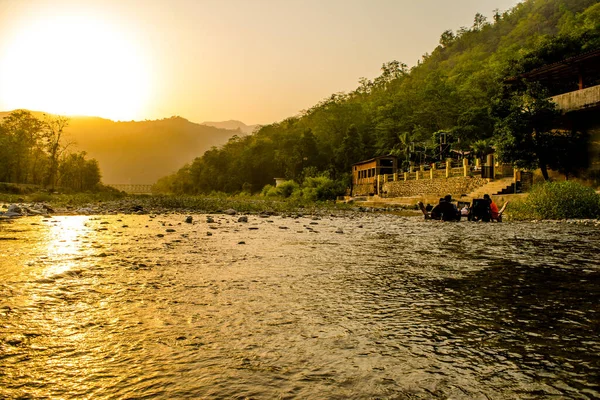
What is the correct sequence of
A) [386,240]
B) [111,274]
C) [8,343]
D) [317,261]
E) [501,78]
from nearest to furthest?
[8,343] < [111,274] < [317,261] < [386,240] < [501,78]

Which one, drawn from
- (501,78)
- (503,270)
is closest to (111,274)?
(503,270)

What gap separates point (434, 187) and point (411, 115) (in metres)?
24.1

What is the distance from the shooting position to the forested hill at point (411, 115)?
41.8m

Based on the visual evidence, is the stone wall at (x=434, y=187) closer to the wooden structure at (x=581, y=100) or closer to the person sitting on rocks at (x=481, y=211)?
the wooden structure at (x=581, y=100)

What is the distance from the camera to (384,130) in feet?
179

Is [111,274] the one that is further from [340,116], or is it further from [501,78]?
[340,116]

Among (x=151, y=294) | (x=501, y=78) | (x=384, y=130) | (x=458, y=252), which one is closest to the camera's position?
(x=151, y=294)

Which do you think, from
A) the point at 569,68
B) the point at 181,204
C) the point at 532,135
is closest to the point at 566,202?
the point at 532,135

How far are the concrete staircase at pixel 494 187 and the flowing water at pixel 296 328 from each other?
20.2m

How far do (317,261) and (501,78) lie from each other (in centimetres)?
2856

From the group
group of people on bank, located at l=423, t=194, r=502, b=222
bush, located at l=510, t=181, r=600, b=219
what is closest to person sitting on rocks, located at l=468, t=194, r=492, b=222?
group of people on bank, located at l=423, t=194, r=502, b=222

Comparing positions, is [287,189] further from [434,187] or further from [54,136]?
[54,136]

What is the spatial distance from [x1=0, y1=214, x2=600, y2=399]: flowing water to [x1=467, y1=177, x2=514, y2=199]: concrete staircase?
20.2m

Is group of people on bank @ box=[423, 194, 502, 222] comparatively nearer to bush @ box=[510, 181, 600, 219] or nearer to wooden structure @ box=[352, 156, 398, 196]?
bush @ box=[510, 181, 600, 219]
